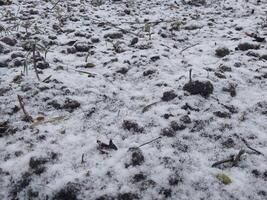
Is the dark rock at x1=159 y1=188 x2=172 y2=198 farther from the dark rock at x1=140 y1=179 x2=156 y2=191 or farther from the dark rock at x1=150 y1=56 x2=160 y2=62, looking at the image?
the dark rock at x1=150 y1=56 x2=160 y2=62

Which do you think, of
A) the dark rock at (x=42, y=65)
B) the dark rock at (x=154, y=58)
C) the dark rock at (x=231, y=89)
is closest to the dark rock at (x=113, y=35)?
the dark rock at (x=154, y=58)

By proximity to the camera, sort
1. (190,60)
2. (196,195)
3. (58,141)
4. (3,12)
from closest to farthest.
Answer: (196,195)
(58,141)
(190,60)
(3,12)

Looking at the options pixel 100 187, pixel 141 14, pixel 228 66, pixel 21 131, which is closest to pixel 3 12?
pixel 141 14

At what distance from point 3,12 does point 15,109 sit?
2406mm

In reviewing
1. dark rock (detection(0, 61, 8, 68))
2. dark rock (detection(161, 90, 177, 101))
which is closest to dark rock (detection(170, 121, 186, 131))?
dark rock (detection(161, 90, 177, 101))

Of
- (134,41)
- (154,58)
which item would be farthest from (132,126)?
(134,41)

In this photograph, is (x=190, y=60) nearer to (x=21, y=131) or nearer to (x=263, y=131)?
(x=263, y=131)

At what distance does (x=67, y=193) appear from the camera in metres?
1.39

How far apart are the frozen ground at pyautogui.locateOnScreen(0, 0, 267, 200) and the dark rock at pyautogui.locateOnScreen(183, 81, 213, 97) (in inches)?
0.4

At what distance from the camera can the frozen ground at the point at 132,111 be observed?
145 cm

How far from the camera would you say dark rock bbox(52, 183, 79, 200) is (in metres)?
1.38

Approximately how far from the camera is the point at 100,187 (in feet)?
4.68

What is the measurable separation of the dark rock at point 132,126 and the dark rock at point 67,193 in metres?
0.53

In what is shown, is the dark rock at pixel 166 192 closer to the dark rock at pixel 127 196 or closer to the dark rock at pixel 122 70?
the dark rock at pixel 127 196
